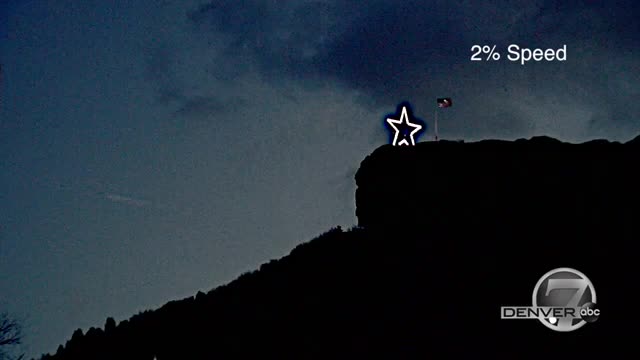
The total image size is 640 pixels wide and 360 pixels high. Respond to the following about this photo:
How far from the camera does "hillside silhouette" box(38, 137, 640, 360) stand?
35031 millimetres

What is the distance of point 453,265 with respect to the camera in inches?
1537

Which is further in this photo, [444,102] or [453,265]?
[444,102]

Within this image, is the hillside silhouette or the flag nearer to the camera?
the hillside silhouette

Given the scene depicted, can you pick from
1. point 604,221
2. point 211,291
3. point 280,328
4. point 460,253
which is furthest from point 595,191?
point 211,291

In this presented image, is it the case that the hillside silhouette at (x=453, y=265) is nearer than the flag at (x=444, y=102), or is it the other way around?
the hillside silhouette at (x=453, y=265)

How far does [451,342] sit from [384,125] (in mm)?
14768

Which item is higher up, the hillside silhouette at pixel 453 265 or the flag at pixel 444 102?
the flag at pixel 444 102

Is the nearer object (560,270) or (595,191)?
(560,270)

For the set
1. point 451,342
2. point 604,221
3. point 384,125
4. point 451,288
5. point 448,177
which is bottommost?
→ point 451,342

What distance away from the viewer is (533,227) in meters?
39.1

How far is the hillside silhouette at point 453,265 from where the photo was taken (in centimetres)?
3503

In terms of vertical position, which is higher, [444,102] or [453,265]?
[444,102]

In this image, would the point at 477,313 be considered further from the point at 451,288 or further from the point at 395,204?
the point at 395,204

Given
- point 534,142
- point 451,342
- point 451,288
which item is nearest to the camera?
point 451,342
